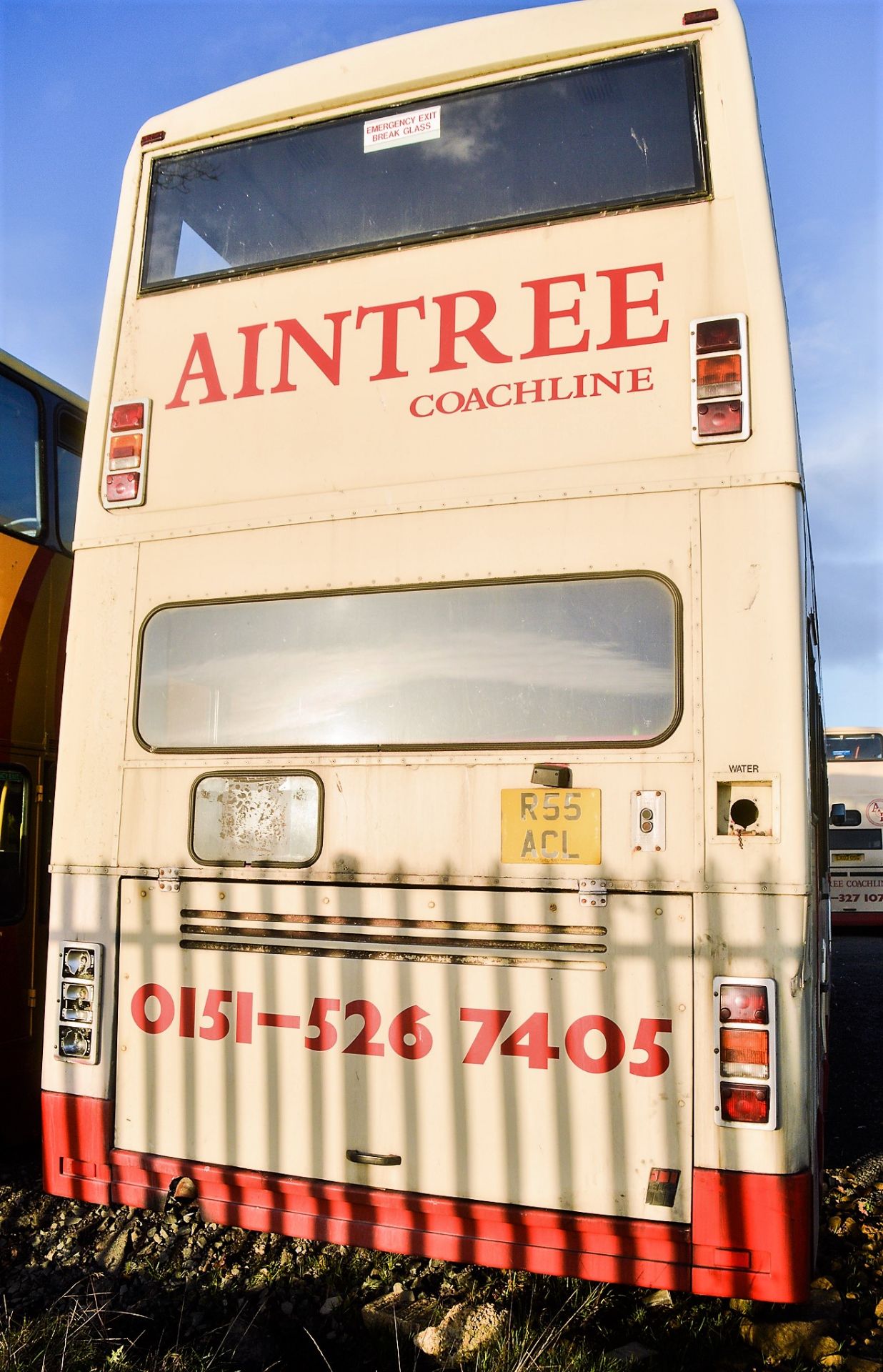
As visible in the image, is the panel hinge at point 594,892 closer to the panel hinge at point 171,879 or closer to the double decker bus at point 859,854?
the panel hinge at point 171,879

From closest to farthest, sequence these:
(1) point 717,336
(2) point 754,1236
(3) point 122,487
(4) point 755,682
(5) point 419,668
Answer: (2) point 754,1236 → (4) point 755,682 → (1) point 717,336 → (5) point 419,668 → (3) point 122,487

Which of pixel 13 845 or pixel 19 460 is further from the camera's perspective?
pixel 19 460

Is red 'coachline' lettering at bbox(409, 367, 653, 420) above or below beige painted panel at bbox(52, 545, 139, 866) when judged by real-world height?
above

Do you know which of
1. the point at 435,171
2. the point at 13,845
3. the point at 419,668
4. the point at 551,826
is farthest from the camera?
the point at 13,845

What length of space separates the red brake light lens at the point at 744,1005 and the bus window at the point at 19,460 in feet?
13.9

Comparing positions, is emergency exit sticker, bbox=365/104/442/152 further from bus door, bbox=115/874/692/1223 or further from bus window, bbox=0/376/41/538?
bus door, bbox=115/874/692/1223

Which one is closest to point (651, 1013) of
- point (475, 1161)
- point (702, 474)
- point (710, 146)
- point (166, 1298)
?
point (475, 1161)

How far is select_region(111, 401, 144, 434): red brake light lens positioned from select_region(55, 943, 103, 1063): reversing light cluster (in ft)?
6.63

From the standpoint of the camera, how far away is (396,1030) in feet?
11.8

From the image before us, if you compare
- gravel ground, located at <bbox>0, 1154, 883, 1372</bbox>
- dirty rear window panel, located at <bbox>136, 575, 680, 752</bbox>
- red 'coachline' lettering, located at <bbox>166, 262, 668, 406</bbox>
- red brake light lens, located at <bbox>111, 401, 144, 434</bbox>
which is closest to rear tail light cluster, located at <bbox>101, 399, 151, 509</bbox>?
red brake light lens, located at <bbox>111, 401, 144, 434</bbox>

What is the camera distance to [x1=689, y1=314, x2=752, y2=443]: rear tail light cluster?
353 cm

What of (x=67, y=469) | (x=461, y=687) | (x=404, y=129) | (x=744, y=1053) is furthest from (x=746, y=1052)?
(x=67, y=469)

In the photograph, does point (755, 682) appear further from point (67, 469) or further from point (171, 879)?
point (67, 469)

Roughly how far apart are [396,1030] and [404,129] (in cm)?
335
